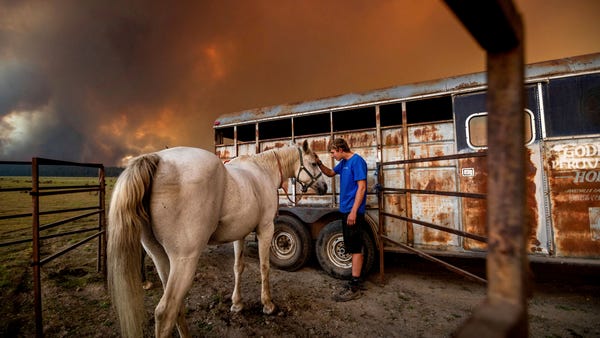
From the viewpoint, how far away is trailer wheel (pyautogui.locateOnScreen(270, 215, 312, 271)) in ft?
14.6

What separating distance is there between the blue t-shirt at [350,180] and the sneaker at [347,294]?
1164mm

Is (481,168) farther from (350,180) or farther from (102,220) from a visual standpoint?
(102,220)

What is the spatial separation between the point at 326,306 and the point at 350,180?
179 cm

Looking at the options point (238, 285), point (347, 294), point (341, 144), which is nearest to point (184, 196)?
point (238, 285)

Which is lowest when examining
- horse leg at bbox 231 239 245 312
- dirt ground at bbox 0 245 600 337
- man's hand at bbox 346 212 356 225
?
dirt ground at bbox 0 245 600 337

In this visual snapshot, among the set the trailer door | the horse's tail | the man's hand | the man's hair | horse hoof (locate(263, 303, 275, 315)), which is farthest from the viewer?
the man's hair

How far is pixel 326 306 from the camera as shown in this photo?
3.27 metres

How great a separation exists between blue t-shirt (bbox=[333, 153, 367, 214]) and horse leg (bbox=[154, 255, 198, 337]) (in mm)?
2263

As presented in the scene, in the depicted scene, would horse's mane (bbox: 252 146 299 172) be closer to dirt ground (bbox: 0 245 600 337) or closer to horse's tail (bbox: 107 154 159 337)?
horse's tail (bbox: 107 154 159 337)

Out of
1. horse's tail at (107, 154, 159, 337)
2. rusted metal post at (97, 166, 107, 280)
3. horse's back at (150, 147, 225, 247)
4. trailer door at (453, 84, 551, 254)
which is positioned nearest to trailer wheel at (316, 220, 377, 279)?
trailer door at (453, 84, 551, 254)

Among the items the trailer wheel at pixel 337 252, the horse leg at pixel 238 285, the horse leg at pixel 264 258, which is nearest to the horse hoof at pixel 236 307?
the horse leg at pixel 238 285

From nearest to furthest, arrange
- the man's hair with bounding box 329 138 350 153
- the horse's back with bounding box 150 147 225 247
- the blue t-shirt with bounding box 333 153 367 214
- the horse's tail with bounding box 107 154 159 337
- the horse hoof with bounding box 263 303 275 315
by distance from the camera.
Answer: the horse's tail with bounding box 107 154 159 337 → the horse's back with bounding box 150 147 225 247 → the horse hoof with bounding box 263 303 275 315 → the blue t-shirt with bounding box 333 153 367 214 → the man's hair with bounding box 329 138 350 153

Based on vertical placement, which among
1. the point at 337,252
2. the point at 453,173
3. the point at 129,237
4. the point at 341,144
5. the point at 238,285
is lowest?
the point at 238,285

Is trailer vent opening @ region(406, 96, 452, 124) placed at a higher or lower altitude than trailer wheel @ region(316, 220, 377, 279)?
higher
